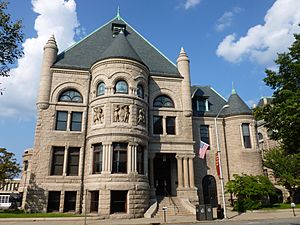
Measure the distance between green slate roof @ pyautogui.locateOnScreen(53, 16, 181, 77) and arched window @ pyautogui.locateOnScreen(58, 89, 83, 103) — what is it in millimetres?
2661

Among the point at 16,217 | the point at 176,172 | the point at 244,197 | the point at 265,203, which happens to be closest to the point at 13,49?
the point at 16,217

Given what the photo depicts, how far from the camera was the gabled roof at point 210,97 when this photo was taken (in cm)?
3167

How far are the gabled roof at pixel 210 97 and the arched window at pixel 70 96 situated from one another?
13.5m

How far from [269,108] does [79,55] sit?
2320 centimetres

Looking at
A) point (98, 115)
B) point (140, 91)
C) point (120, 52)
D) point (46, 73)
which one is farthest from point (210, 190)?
point (46, 73)

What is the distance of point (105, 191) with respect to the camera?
20938mm

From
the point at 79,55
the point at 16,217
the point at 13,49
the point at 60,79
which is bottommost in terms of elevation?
the point at 16,217

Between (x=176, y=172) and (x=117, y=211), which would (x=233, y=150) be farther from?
(x=117, y=211)

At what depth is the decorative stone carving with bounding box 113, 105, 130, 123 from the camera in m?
23.1

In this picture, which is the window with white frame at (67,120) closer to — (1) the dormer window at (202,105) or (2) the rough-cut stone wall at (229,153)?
(2) the rough-cut stone wall at (229,153)

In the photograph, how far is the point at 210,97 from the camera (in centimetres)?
3416

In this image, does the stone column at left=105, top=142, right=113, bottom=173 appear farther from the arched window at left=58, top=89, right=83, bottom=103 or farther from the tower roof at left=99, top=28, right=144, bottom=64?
the tower roof at left=99, top=28, right=144, bottom=64

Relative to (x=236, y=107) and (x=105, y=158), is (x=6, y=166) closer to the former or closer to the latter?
(x=105, y=158)

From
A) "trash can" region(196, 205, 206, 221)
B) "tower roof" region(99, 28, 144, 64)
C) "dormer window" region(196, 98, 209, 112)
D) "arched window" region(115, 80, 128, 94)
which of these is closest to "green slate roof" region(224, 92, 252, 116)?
"dormer window" region(196, 98, 209, 112)
